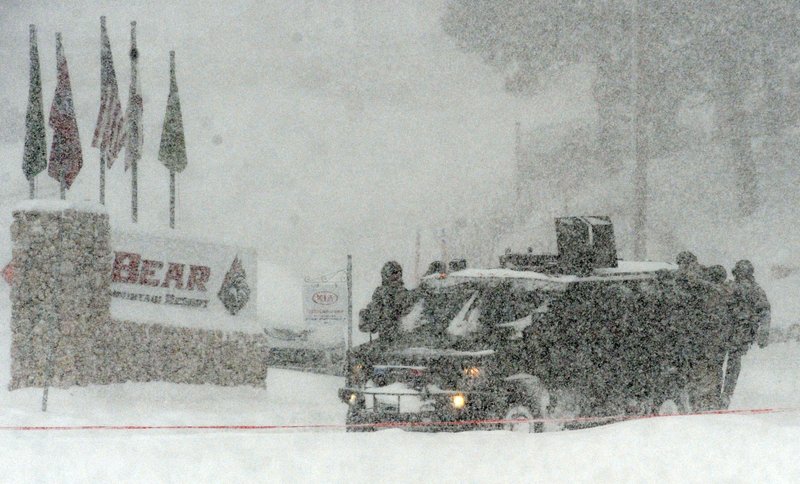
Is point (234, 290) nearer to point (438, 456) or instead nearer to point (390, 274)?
point (390, 274)

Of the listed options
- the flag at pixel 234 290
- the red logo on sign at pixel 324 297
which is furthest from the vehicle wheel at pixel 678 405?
the flag at pixel 234 290

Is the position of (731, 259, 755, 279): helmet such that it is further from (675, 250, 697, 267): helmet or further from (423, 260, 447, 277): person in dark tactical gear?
(423, 260, 447, 277): person in dark tactical gear

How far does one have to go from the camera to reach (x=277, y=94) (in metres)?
36.7

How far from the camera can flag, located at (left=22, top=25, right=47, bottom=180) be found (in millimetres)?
18781

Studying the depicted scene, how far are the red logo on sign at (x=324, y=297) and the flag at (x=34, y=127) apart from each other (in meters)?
7.34

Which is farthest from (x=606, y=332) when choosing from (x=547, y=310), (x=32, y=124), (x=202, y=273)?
(x=32, y=124)

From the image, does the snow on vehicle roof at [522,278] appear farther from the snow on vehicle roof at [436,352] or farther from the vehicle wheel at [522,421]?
the vehicle wheel at [522,421]

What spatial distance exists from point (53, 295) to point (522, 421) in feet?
23.6

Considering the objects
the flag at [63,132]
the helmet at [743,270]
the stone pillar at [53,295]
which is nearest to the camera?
the helmet at [743,270]

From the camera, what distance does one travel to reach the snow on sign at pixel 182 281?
14773 millimetres

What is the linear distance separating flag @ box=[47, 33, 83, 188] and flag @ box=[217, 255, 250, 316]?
424cm

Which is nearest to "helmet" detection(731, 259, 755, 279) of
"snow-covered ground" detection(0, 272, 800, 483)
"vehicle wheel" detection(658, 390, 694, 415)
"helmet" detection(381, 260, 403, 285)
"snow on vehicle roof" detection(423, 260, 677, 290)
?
"vehicle wheel" detection(658, 390, 694, 415)

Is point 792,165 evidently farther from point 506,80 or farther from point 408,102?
point 408,102

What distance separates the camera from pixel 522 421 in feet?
29.0
